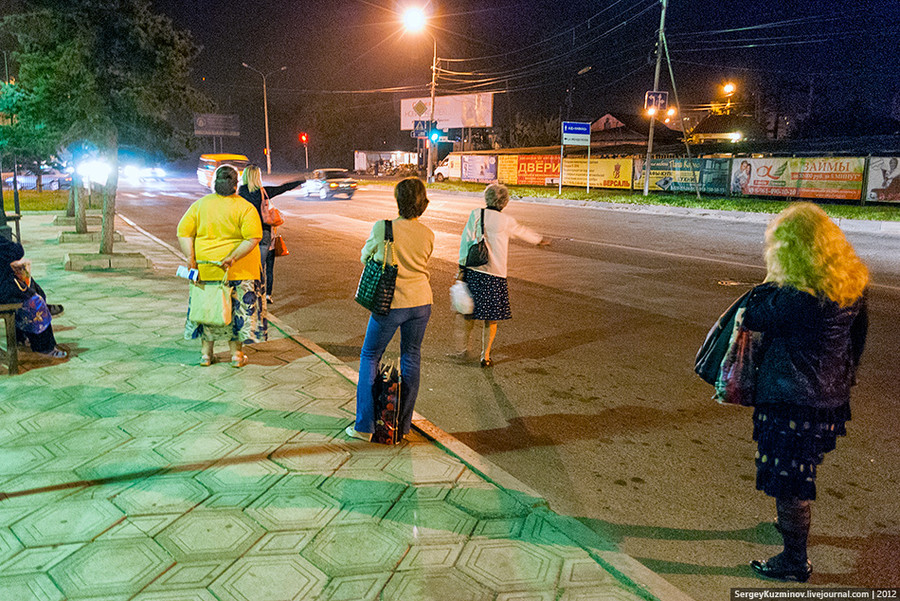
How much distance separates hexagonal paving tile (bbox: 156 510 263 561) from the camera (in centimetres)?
308

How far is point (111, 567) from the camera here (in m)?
2.95

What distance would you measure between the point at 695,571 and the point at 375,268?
2403 millimetres

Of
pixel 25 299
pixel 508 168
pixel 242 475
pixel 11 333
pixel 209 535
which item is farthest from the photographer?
pixel 508 168

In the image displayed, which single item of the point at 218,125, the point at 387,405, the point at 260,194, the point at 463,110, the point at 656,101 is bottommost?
the point at 387,405

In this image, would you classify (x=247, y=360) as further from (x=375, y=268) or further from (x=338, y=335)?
(x=375, y=268)

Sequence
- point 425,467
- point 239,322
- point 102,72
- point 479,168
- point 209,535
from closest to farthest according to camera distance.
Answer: point 209,535 < point 425,467 < point 239,322 < point 102,72 < point 479,168

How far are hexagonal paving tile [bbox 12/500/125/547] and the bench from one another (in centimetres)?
249

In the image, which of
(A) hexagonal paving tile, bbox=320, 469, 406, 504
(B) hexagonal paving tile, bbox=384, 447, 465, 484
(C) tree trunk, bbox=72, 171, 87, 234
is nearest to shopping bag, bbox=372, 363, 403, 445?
(B) hexagonal paving tile, bbox=384, 447, 465, 484

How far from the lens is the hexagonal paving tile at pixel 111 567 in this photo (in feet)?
9.21

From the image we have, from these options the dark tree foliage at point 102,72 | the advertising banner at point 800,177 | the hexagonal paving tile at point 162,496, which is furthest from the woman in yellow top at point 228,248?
the advertising banner at point 800,177

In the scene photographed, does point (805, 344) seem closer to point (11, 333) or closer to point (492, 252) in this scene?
point (492, 252)

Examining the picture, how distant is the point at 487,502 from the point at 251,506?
126 cm

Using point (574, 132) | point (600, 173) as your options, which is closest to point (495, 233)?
point (574, 132)

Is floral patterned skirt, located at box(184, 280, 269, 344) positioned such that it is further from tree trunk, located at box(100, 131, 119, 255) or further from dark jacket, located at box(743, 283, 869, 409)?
tree trunk, located at box(100, 131, 119, 255)
